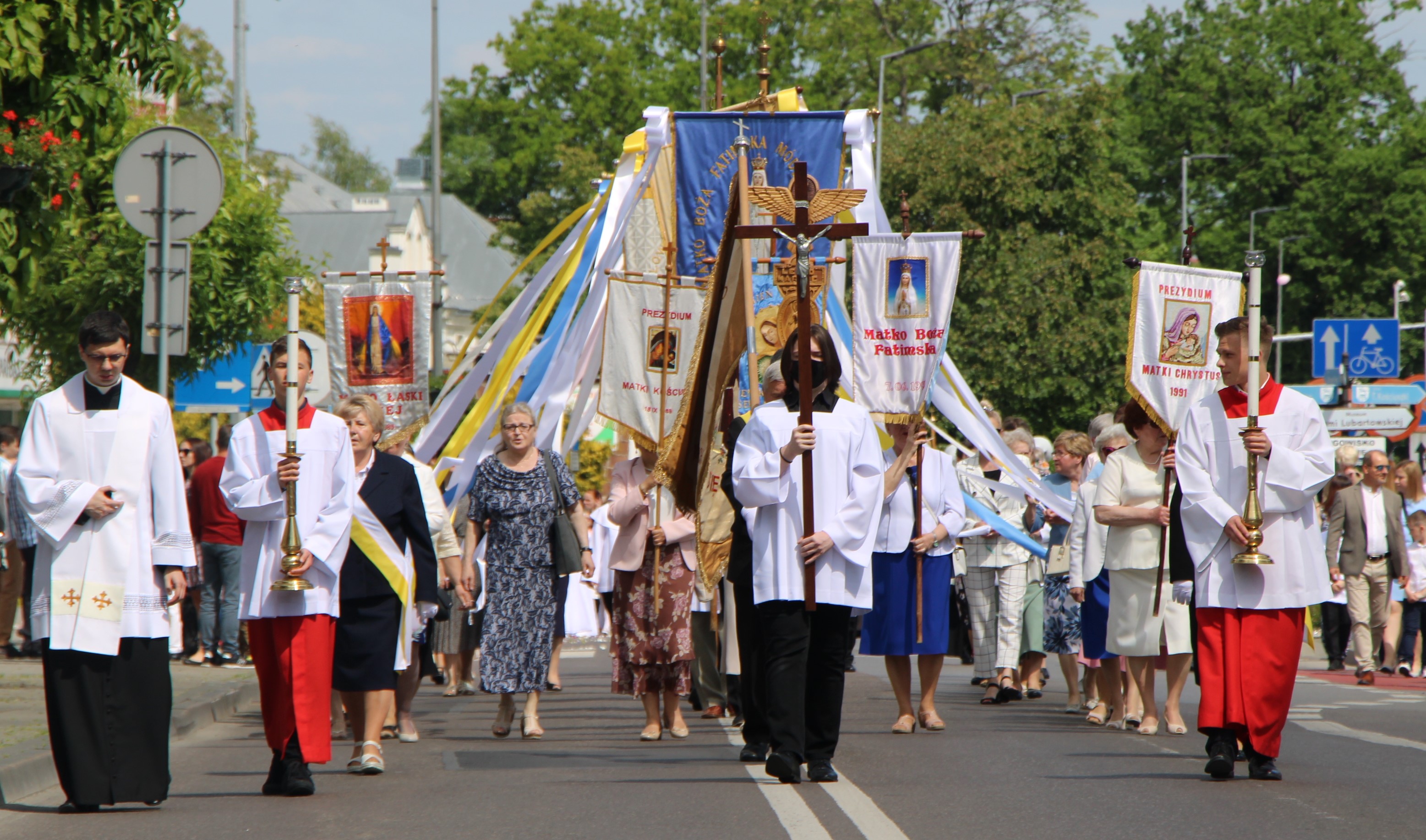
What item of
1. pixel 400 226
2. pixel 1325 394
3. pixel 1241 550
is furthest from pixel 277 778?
pixel 400 226

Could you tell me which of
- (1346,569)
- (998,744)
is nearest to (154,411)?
(998,744)

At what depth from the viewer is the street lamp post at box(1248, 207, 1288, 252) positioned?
147ft

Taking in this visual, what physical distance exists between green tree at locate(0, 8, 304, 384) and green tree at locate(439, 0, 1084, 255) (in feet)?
69.0

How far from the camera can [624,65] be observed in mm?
48281

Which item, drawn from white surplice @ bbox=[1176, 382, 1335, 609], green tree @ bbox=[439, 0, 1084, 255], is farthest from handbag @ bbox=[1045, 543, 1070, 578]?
green tree @ bbox=[439, 0, 1084, 255]

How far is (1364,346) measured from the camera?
2650cm

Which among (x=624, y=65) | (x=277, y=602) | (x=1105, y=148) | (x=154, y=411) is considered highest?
(x=624, y=65)

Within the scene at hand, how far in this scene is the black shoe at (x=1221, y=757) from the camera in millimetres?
8070

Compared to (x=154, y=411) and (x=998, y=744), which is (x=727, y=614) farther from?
(x=154, y=411)

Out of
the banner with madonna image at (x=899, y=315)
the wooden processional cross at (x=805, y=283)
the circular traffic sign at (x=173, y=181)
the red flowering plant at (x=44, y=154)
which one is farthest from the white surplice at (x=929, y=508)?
the red flowering plant at (x=44, y=154)

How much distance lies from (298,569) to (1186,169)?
4089 cm

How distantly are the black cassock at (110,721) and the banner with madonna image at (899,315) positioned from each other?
513 centimetres

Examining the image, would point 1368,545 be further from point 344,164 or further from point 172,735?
point 344,164

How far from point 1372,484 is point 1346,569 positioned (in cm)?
85
